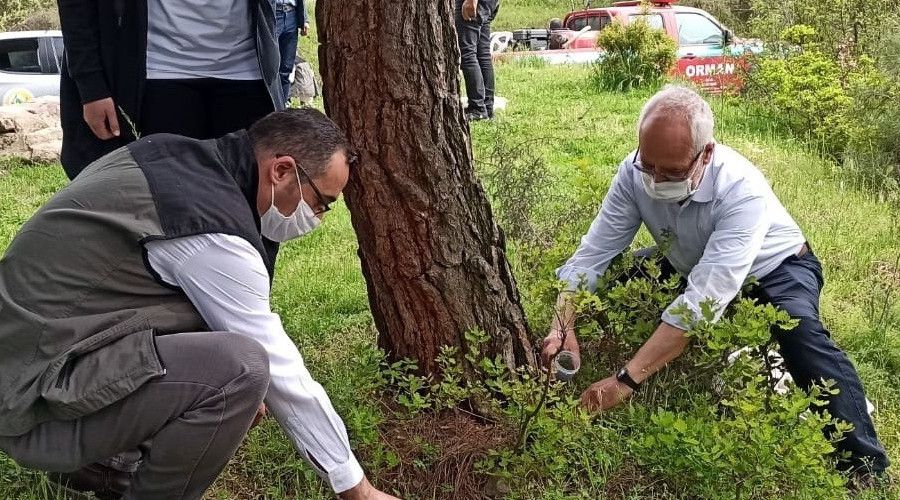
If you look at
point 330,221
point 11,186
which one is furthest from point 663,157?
point 11,186

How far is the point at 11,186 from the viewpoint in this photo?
22.4ft

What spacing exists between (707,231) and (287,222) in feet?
5.06

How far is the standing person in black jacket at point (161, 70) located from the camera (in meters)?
2.96

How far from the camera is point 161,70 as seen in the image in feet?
10.1

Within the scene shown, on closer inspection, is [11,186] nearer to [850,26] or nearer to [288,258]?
[288,258]

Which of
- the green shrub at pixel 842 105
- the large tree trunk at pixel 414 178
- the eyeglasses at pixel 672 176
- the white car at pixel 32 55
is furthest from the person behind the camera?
the white car at pixel 32 55

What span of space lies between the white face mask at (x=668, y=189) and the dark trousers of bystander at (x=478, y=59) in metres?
4.67

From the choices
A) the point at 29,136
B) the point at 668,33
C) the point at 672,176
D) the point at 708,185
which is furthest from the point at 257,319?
the point at 668,33

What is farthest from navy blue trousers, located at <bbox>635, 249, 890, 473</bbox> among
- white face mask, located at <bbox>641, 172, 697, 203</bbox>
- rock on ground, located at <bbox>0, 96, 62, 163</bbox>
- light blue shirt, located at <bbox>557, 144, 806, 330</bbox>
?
rock on ground, located at <bbox>0, 96, 62, 163</bbox>

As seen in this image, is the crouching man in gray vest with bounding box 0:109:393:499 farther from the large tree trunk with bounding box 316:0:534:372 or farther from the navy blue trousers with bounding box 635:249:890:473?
the navy blue trousers with bounding box 635:249:890:473

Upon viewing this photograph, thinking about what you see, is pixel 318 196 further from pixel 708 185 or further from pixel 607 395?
pixel 708 185

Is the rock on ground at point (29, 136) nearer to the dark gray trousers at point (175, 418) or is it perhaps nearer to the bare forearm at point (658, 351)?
the dark gray trousers at point (175, 418)

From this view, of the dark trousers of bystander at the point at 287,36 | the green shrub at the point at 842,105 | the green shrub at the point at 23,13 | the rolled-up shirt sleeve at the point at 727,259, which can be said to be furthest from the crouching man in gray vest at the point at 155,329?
the green shrub at the point at 23,13

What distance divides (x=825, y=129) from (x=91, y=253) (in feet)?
22.2
